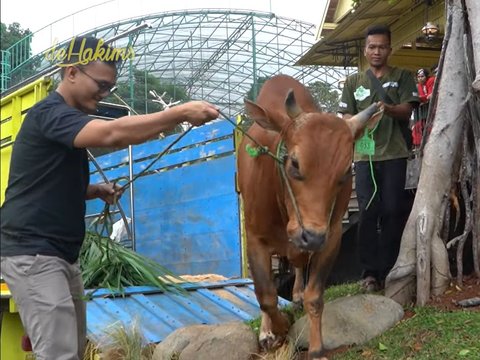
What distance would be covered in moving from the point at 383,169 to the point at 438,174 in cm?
55

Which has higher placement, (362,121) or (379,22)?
(379,22)

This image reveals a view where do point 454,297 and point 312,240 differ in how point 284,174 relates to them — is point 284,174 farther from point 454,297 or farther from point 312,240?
point 454,297

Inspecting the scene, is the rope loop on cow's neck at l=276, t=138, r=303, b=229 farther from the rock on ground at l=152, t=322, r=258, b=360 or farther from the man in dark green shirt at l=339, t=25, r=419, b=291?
the man in dark green shirt at l=339, t=25, r=419, b=291

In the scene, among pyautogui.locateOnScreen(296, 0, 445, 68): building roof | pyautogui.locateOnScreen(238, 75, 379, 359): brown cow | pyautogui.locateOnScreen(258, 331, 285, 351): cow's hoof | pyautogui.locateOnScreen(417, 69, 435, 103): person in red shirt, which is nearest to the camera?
pyautogui.locateOnScreen(238, 75, 379, 359): brown cow

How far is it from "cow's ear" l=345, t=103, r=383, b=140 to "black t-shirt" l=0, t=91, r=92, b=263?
1.81 metres

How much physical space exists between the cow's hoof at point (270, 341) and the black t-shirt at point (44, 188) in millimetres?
1866

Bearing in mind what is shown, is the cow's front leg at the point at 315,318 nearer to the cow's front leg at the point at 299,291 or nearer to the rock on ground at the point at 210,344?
the rock on ground at the point at 210,344

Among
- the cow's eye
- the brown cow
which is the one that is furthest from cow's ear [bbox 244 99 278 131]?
the cow's eye

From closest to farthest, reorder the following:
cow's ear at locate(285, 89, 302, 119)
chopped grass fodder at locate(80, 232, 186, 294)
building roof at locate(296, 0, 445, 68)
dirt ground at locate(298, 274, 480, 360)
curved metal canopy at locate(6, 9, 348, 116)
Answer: cow's ear at locate(285, 89, 302, 119)
dirt ground at locate(298, 274, 480, 360)
chopped grass fodder at locate(80, 232, 186, 294)
building roof at locate(296, 0, 445, 68)
curved metal canopy at locate(6, 9, 348, 116)

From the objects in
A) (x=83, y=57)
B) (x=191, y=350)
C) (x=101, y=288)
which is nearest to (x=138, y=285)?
(x=101, y=288)

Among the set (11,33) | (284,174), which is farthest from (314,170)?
(11,33)

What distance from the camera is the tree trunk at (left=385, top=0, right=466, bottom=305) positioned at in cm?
466

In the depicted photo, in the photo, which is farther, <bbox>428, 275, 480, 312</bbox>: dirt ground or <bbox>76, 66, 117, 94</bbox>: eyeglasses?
<bbox>428, 275, 480, 312</bbox>: dirt ground

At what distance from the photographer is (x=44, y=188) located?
9.98ft
